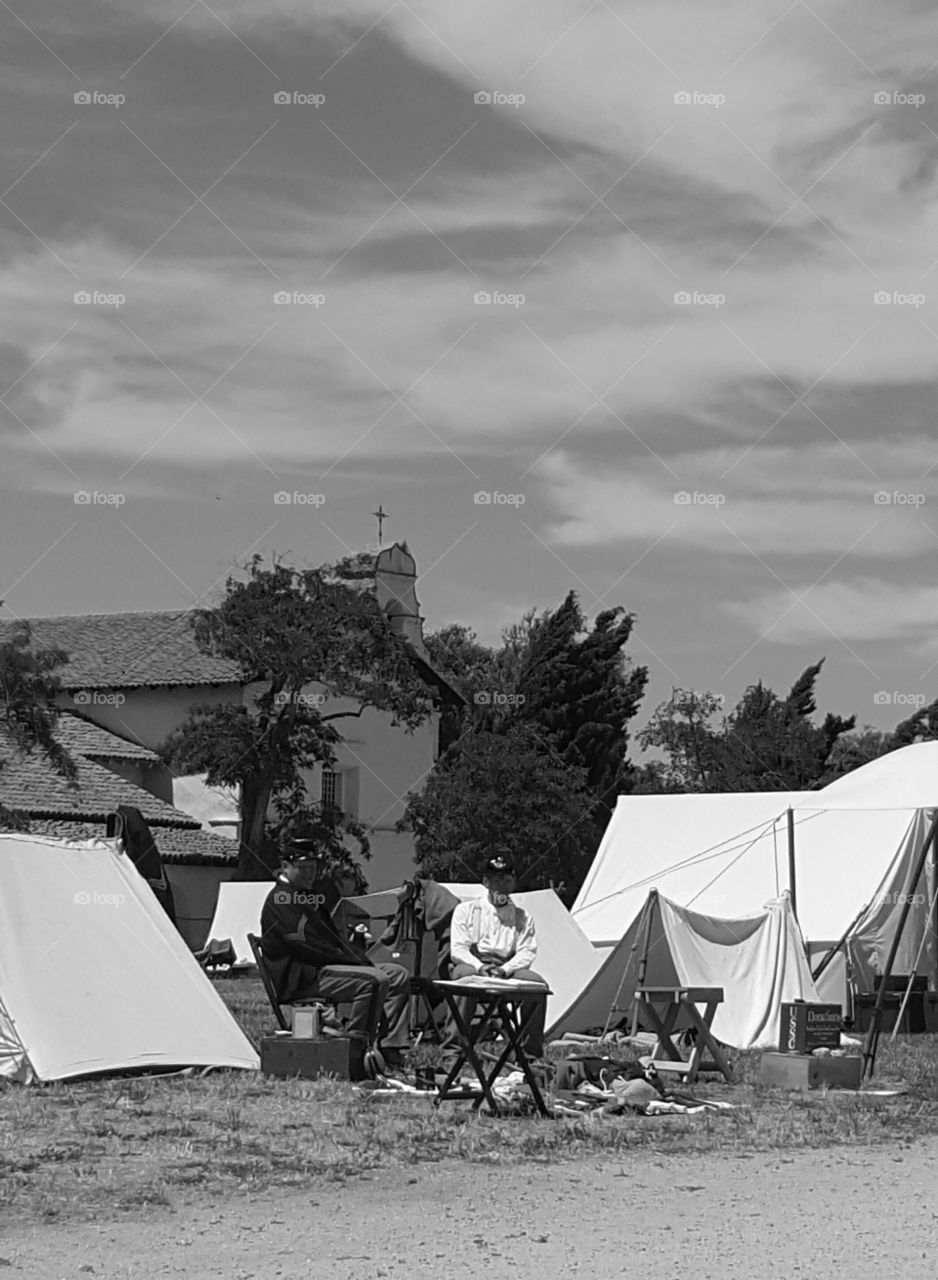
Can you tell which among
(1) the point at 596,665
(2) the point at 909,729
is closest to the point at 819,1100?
(2) the point at 909,729

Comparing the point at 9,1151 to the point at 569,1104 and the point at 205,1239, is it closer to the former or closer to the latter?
the point at 205,1239

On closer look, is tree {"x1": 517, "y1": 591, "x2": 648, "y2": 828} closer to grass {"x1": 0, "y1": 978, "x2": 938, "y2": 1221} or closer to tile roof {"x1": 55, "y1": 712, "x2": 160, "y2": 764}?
tile roof {"x1": 55, "y1": 712, "x2": 160, "y2": 764}

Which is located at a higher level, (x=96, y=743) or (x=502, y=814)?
(x=96, y=743)

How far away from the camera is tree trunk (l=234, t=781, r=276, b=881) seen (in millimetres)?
38656

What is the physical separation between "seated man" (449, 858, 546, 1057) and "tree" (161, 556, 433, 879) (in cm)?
2749

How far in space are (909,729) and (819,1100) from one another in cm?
4018

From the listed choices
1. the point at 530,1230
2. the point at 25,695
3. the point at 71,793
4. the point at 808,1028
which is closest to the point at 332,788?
the point at 71,793

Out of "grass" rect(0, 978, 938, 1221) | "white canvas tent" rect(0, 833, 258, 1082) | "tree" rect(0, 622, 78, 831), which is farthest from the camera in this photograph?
"tree" rect(0, 622, 78, 831)

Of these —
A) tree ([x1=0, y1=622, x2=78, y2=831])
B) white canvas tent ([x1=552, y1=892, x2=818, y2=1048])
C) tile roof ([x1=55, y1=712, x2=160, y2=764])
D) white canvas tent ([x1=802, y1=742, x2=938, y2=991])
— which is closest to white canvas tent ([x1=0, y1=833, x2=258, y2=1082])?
white canvas tent ([x1=552, y1=892, x2=818, y2=1048])

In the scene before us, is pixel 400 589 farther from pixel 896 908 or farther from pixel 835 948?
pixel 835 948

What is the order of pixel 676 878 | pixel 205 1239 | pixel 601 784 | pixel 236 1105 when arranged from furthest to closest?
1. pixel 601 784
2. pixel 676 878
3. pixel 236 1105
4. pixel 205 1239

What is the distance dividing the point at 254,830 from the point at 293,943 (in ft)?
90.2

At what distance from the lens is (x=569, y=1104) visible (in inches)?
396

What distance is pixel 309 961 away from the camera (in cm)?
1170
